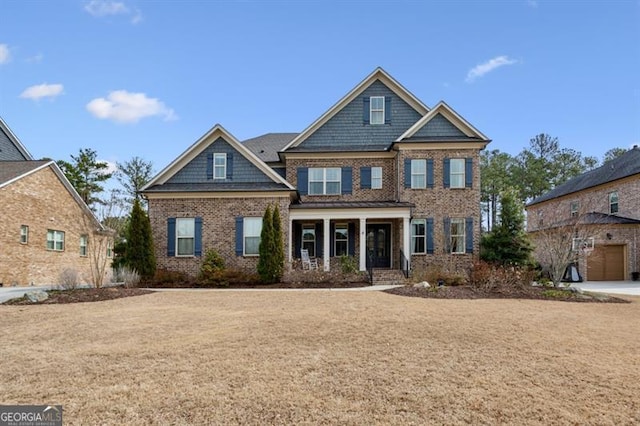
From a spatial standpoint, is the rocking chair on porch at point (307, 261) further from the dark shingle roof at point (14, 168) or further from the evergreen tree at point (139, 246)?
the dark shingle roof at point (14, 168)

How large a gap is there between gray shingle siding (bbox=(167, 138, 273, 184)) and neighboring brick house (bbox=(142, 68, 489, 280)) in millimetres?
47

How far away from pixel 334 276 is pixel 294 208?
11.7 feet

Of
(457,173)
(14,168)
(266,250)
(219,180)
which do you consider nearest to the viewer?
(266,250)

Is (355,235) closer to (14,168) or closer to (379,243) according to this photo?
(379,243)

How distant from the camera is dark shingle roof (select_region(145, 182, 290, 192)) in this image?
17.5 meters

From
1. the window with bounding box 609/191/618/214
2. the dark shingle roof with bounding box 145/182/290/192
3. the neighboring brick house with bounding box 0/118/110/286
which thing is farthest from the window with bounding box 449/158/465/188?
the neighboring brick house with bounding box 0/118/110/286

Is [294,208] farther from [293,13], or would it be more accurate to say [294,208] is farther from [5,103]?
[5,103]

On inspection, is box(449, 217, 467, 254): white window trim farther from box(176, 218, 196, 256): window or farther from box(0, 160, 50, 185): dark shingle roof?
box(0, 160, 50, 185): dark shingle roof

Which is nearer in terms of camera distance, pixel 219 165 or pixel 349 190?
pixel 219 165

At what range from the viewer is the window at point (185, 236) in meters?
17.7

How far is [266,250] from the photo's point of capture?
16.2m

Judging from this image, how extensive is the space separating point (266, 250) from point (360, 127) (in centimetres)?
835

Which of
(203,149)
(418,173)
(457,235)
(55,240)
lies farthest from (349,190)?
(55,240)

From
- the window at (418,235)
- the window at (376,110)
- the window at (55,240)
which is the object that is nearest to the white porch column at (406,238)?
the window at (418,235)
